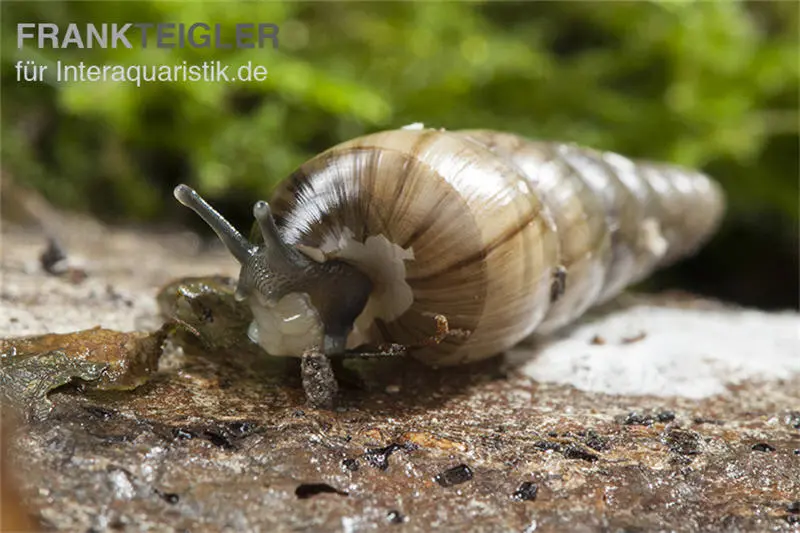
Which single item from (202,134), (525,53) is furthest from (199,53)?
(525,53)

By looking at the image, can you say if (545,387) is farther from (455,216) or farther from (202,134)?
Result: (202,134)

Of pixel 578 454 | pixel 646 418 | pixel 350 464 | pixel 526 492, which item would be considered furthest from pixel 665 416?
pixel 350 464

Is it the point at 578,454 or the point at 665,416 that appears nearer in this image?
the point at 578,454

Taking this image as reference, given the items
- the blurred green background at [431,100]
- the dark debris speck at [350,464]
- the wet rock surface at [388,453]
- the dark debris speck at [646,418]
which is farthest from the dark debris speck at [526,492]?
the blurred green background at [431,100]

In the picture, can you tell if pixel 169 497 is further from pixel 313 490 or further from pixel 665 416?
pixel 665 416

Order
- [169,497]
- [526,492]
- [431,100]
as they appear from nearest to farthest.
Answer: [169,497]
[526,492]
[431,100]

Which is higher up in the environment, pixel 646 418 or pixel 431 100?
pixel 431 100
